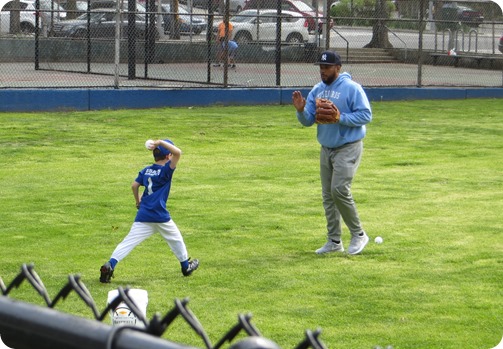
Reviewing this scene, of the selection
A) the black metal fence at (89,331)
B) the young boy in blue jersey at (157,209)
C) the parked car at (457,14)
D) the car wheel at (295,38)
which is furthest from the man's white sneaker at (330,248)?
the parked car at (457,14)

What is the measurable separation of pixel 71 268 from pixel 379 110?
45.7 feet

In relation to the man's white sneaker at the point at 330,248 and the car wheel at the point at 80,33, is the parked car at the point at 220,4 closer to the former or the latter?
the car wheel at the point at 80,33

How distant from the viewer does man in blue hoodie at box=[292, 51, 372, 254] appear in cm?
879

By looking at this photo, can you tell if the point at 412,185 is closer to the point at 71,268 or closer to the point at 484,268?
the point at 484,268

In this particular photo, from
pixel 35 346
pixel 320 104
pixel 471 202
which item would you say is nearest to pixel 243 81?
pixel 471 202

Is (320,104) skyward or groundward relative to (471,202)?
skyward

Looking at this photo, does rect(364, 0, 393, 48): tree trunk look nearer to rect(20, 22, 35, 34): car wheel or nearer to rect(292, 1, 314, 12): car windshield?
rect(292, 1, 314, 12): car windshield

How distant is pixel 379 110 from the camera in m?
21.2

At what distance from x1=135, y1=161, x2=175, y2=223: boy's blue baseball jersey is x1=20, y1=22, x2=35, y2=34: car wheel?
17.7 metres

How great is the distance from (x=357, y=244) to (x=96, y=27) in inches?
661

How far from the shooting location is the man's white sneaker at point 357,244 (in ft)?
29.4

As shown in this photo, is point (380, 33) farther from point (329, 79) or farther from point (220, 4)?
point (329, 79)

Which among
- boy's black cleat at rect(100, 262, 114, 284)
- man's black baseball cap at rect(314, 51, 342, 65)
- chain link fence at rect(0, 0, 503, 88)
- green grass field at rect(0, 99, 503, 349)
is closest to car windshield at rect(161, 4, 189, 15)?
chain link fence at rect(0, 0, 503, 88)

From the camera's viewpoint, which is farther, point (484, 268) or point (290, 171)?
point (290, 171)
